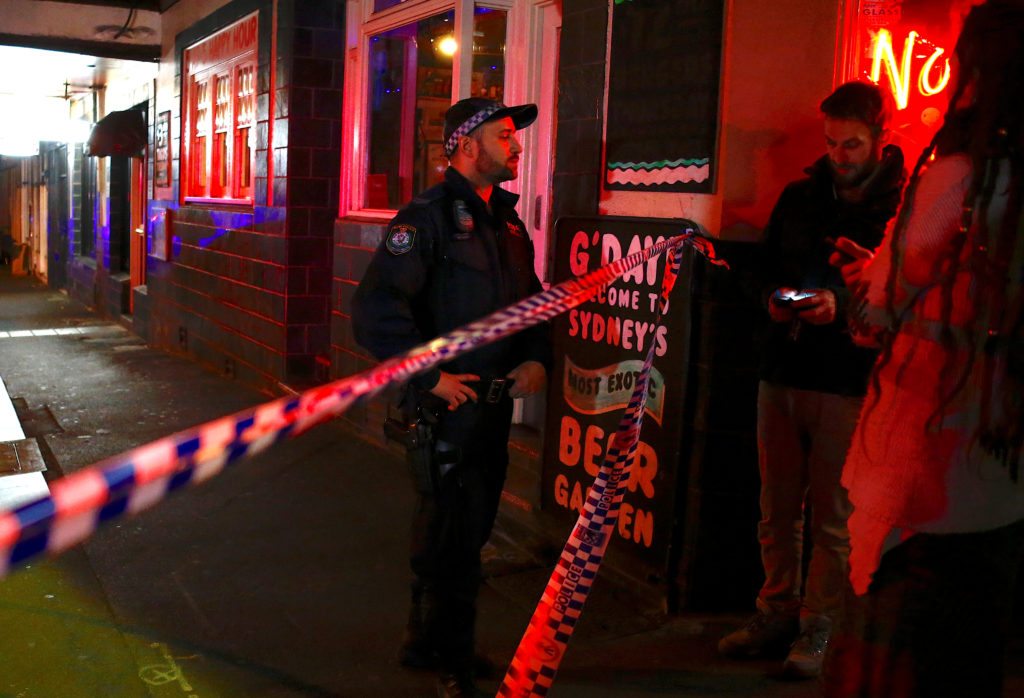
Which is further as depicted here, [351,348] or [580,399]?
[351,348]

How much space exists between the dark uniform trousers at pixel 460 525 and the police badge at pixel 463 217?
1.91 ft

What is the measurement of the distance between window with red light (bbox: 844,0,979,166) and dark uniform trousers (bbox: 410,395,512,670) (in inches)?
78.6

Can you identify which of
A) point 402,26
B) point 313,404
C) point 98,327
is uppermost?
point 402,26

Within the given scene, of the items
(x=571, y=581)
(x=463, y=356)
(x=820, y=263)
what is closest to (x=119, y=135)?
(x=463, y=356)

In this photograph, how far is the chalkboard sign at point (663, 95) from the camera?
408 cm

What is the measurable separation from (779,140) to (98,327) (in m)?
13.1

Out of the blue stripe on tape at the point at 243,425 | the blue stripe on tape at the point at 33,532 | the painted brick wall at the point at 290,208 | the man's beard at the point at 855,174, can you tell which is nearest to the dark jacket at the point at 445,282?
the man's beard at the point at 855,174

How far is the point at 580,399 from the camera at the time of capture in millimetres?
4789

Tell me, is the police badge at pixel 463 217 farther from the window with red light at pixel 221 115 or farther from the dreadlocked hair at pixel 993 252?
the window with red light at pixel 221 115

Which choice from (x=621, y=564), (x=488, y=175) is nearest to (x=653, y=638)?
(x=621, y=564)

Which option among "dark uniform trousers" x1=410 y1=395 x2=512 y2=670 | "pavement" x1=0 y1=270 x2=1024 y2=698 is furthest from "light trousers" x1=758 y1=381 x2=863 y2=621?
"dark uniform trousers" x1=410 y1=395 x2=512 y2=670

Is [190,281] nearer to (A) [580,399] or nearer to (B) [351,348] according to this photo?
(B) [351,348]

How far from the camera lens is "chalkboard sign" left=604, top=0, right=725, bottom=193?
4078 millimetres

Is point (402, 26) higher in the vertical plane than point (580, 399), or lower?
higher
